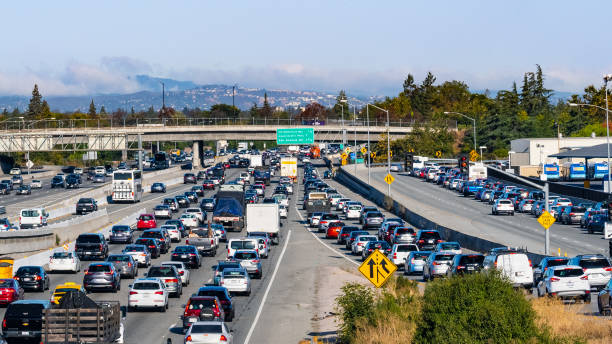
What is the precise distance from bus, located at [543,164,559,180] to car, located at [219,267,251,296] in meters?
69.7

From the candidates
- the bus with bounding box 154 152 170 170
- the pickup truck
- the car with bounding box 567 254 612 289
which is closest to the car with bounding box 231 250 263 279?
the pickup truck

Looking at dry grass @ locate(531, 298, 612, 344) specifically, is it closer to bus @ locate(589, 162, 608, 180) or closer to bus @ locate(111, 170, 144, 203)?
bus @ locate(111, 170, 144, 203)

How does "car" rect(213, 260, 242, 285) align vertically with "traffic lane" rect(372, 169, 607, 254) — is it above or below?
above

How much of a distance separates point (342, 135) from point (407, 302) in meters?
109

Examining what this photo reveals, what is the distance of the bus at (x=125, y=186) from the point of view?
87688mm

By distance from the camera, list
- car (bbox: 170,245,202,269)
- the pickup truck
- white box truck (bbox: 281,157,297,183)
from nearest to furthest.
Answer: car (bbox: 170,245,202,269), the pickup truck, white box truck (bbox: 281,157,297,183)

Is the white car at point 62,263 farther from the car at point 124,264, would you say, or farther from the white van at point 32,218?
the white van at point 32,218

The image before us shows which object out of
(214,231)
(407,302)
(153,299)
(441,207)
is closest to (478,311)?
(407,302)

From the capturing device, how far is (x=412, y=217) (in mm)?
70375

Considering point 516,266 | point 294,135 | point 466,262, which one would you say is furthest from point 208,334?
point 294,135

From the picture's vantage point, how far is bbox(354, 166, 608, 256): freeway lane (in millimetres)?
54062

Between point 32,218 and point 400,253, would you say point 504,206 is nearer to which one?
point 400,253

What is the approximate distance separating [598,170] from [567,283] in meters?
74.2

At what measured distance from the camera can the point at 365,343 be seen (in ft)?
79.2
